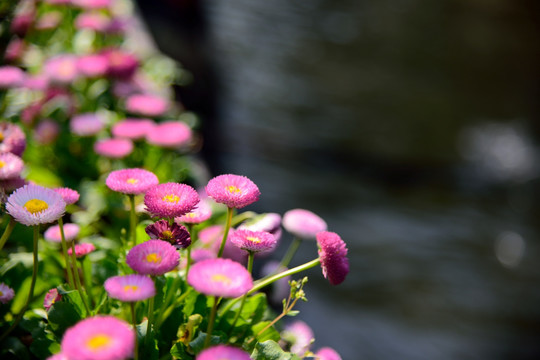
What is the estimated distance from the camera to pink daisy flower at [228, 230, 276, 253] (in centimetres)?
60

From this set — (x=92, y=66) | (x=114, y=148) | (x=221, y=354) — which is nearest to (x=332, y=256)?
(x=221, y=354)

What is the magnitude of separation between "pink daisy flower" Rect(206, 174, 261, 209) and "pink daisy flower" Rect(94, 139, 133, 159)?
558 mm

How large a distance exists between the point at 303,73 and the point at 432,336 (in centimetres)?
299

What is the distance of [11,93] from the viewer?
145 cm

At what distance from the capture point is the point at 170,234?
0.60 m

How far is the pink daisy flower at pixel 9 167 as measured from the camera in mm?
692

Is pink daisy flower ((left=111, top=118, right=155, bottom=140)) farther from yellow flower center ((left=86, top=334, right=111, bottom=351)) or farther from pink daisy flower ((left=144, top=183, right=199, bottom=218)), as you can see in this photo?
yellow flower center ((left=86, top=334, right=111, bottom=351))

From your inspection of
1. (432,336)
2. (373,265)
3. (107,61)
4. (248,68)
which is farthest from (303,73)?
(107,61)

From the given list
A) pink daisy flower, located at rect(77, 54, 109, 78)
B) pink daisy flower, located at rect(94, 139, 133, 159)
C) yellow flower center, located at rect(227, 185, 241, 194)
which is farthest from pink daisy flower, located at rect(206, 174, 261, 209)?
pink daisy flower, located at rect(77, 54, 109, 78)

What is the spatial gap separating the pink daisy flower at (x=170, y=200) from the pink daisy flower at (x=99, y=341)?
0.15m

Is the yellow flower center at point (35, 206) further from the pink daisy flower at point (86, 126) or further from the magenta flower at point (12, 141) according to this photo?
the pink daisy flower at point (86, 126)

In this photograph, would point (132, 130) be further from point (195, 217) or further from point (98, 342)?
point (98, 342)

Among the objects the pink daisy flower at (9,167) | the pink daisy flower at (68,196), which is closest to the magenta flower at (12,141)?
the pink daisy flower at (9,167)

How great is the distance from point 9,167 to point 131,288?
290 millimetres
